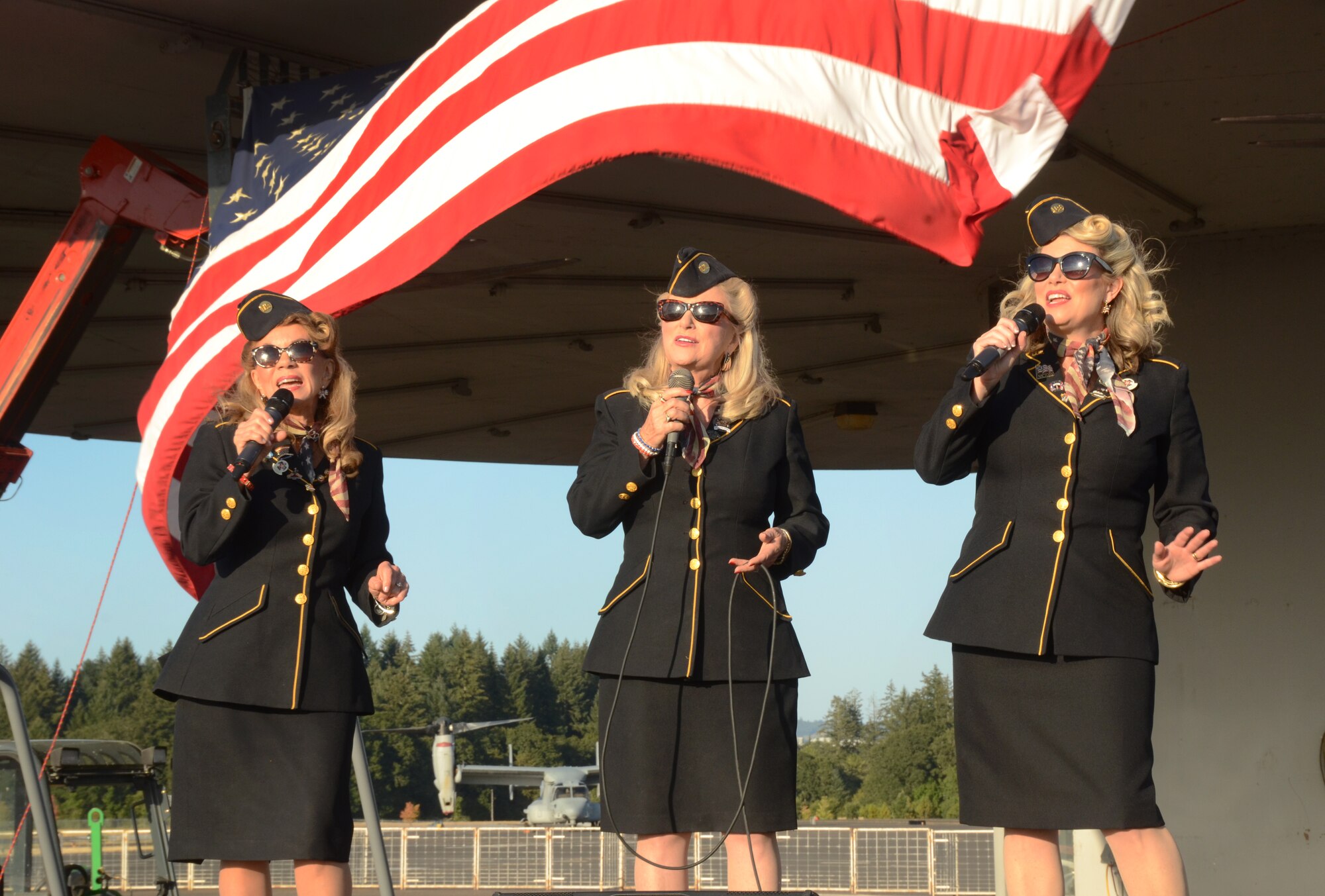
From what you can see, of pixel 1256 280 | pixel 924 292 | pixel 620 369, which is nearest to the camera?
pixel 1256 280

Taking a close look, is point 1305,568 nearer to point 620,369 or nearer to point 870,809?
point 620,369

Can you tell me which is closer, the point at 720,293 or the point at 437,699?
the point at 720,293

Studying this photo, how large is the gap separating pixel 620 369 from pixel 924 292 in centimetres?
226

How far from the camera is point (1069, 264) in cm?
292

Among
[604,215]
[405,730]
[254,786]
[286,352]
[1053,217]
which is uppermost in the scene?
[604,215]

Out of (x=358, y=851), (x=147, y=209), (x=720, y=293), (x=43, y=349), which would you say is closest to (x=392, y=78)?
(x=147, y=209)

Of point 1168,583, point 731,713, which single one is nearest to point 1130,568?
point 1168,583

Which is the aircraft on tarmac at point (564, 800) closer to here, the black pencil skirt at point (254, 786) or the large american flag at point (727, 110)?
the large american flag at point (727, 110)

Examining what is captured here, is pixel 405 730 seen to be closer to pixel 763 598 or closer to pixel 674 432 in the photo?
pixel 763 598

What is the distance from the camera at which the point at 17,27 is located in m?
5.08

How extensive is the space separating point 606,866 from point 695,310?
2301cm

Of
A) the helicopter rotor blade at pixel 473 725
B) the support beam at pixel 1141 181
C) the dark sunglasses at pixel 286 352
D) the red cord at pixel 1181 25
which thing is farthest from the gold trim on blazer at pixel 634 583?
the helicopter rotor blade at pixel 473 725

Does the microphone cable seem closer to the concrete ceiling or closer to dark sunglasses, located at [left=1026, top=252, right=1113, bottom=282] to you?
dark sunglasses, located at [left=1026, top=252, right=1113, bottom=282]

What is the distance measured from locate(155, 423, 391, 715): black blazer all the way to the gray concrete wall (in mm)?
4438
